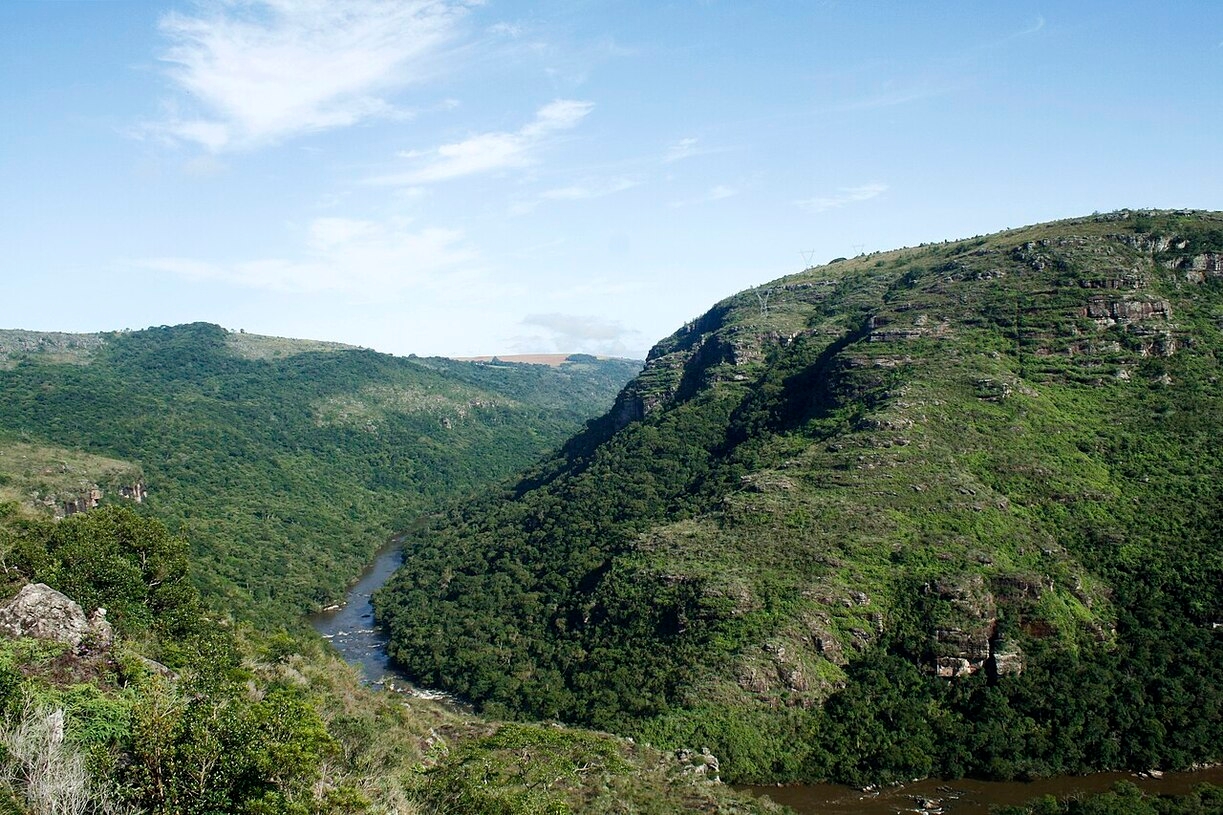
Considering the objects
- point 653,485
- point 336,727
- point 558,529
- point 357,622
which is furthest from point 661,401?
point 336,727

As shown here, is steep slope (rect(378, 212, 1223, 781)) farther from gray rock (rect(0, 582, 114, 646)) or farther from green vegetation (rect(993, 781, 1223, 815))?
gray rock (rect(0, 582, 114, 646))

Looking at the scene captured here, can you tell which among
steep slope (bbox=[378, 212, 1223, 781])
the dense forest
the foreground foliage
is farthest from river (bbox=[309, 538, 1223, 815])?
the foreground foliage

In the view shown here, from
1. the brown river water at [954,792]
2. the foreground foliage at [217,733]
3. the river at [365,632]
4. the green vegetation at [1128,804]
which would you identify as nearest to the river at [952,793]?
the brown river water at [954,792]

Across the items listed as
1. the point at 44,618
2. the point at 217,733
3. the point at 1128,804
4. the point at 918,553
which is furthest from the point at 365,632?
the point at 217,733

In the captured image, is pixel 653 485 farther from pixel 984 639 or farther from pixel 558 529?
pixel 984 639

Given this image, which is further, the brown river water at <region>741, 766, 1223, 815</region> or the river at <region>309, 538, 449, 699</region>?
the river at <region>309, 538, 449, 699</region>

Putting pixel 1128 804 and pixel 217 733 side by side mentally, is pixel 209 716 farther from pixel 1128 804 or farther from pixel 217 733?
pixel 1128 804

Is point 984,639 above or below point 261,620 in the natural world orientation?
above

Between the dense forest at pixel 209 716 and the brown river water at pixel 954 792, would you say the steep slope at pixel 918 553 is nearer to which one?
the brown river water at pixel 954 792
